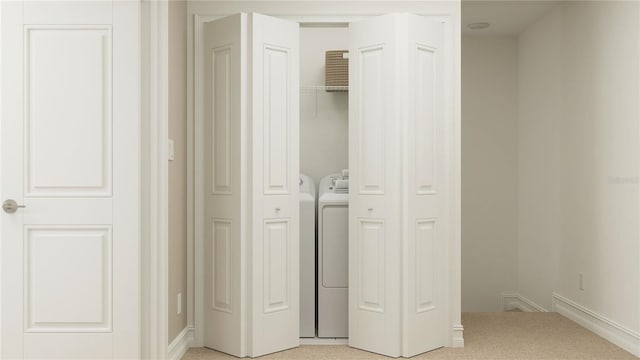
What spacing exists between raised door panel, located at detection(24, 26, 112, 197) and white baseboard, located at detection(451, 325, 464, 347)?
2247 millimetres

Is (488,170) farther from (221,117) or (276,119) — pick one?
(221,117)

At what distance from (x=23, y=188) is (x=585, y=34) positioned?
3830 mm

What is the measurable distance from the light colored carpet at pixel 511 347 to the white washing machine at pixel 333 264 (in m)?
0.23

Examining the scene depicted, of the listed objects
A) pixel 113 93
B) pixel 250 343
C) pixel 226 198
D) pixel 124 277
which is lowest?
pixel 250 343

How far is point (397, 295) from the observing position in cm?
328

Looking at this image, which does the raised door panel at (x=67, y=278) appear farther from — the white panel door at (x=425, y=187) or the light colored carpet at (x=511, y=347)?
the white panel door at (x=425, y=187)

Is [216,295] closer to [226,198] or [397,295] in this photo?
[226,198]

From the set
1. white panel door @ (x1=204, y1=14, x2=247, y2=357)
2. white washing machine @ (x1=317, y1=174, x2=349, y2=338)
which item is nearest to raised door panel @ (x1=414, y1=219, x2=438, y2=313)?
white washing machine @ (x1=317, y1=174, x2=349, y2=338)

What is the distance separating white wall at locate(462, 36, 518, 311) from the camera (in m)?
5.37

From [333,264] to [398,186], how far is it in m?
0.74

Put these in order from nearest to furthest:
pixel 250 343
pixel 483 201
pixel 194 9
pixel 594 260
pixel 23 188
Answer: pixel 23 188 → pixel 250 343 → pixel 194 9 → pixel 594 260 → pixel 483 201

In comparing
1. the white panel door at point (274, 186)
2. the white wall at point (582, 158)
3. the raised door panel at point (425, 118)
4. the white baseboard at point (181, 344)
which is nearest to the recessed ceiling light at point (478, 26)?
the white wall at point (582, 158)

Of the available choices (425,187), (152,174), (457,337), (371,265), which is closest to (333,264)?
(371,265)

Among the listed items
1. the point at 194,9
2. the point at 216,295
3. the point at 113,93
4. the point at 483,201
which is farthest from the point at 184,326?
the point at 483,201
